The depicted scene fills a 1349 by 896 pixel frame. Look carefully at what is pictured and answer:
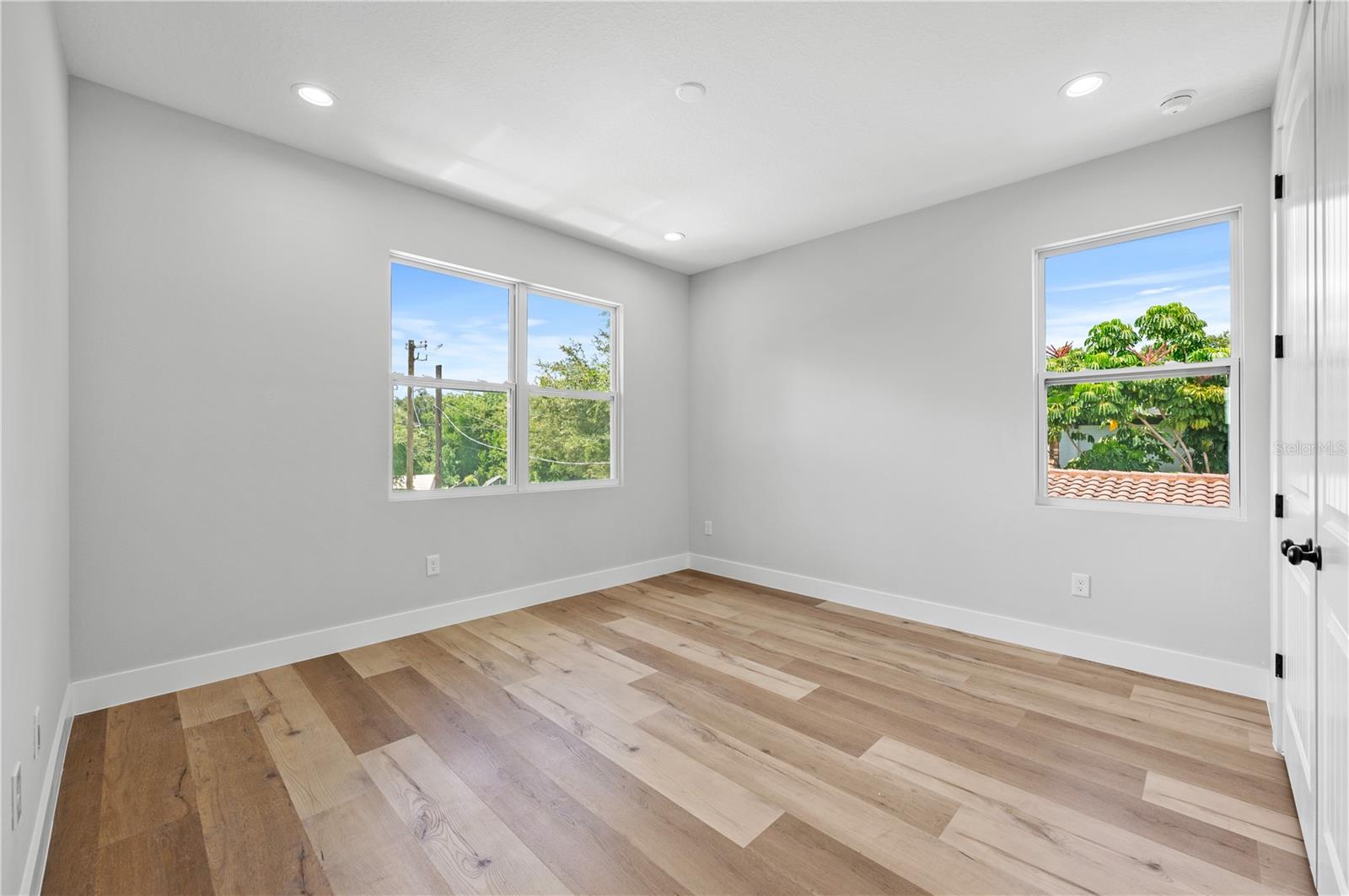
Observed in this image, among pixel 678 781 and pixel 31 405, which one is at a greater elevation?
pixel 31 405

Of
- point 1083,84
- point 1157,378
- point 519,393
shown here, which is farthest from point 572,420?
point 1157,378

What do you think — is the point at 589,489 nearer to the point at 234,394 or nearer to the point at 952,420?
the point at 234,394

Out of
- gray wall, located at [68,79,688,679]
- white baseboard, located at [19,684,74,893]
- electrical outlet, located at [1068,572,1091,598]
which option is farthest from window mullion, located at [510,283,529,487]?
electrical outlet, located at [1068,572,1091,598]

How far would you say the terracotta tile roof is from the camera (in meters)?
2.79

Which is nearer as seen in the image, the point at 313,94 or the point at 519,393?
the point at 313,94

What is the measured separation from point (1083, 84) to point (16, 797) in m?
4.13

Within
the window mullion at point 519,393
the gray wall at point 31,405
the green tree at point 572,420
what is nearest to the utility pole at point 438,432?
the window mullion at point 519,393

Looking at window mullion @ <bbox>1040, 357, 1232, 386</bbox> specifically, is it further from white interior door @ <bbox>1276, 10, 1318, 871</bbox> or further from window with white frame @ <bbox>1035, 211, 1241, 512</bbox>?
white interior door @ <bbox>1276, 10, 1318, 871</bbox>

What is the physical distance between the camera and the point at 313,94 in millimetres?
2541

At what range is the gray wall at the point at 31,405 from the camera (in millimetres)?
1343

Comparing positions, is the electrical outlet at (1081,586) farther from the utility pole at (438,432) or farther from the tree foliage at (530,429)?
the utility pole at (438,432)

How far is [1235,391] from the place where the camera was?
2721 mm

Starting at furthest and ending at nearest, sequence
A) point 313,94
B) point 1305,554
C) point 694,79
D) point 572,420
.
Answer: point 572,420 → point 313,94 → point 694,79 → point 1305,554

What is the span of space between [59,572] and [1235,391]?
499 cm
